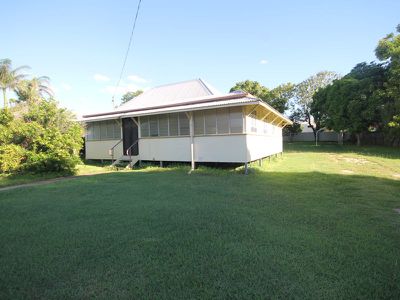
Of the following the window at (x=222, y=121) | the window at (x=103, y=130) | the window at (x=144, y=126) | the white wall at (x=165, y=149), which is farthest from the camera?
the window at (x=103, y=130)

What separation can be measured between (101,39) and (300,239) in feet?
39.0

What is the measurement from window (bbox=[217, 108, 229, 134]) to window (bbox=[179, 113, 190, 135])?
176 cm

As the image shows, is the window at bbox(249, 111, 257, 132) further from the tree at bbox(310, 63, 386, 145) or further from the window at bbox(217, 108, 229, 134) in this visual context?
the tree at bbox(310, 63, 386, 145)

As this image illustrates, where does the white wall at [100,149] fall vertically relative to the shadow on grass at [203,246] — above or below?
above

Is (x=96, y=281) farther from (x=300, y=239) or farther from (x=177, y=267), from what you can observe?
(x=300, y=239)

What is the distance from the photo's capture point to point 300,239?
3570 mm

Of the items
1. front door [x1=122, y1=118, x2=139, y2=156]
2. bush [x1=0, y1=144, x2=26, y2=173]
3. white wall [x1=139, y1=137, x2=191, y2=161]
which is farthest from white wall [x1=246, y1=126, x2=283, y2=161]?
bush [x1=0, y1=144, x2=26, y2=173]

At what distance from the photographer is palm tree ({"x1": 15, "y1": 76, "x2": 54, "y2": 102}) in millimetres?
28031

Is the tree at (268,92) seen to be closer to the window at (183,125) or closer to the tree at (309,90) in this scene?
the tree at (309,90)

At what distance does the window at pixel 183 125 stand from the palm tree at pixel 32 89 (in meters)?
22.4

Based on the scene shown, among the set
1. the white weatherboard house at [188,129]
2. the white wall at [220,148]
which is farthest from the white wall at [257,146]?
the white wall at [220,148]

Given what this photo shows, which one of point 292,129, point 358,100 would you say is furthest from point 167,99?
point 292,129

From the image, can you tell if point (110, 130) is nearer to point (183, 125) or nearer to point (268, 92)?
point (183, 125)

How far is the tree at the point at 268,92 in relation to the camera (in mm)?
40812
